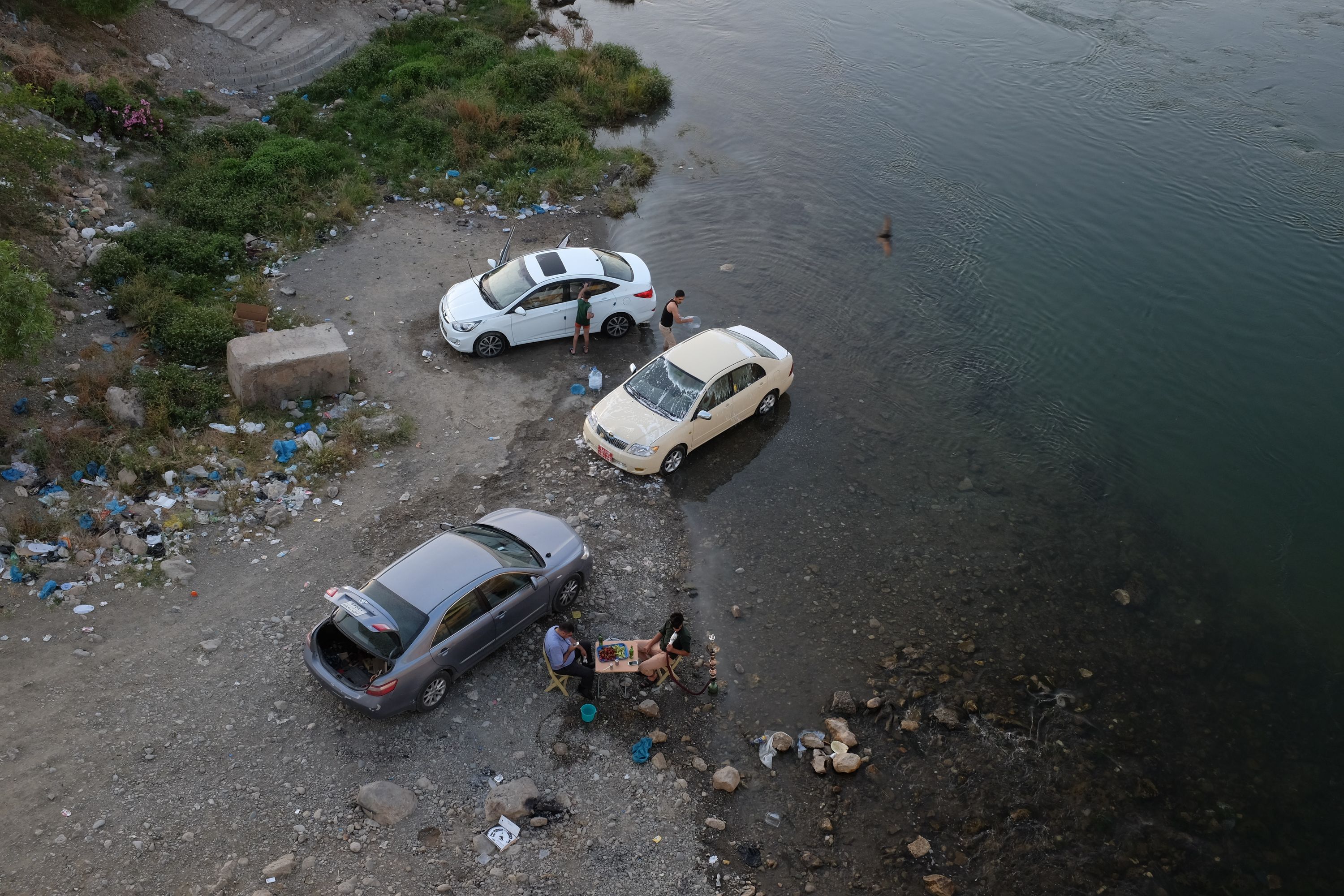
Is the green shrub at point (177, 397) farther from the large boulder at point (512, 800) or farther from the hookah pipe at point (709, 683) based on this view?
the hookah pipe at point (709, 683)

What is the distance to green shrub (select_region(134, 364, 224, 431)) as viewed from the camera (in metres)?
12.9

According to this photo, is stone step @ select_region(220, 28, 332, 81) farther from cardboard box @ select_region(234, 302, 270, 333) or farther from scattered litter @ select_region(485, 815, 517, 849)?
scattered litter @ select_region(485, 815, 517, 849)

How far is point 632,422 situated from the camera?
13.2 m

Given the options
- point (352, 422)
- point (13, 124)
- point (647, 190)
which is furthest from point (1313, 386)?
point (13, 124)

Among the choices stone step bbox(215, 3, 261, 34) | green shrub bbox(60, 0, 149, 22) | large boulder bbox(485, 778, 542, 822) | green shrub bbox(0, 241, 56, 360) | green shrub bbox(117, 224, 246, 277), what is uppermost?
green shrub bbox(60, 0, 149, 22)

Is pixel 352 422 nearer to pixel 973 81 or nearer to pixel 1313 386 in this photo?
pixel 1313 386

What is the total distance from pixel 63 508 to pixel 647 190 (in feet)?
49.3

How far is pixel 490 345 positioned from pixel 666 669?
762cm

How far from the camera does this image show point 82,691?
31.0 feet

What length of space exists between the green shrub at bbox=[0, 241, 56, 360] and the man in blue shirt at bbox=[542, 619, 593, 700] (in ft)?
27.8

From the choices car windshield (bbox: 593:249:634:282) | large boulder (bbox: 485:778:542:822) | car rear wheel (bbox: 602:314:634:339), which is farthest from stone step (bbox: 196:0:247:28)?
large boulder (bbox: 485:778:542:822)

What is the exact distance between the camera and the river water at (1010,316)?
12414mm

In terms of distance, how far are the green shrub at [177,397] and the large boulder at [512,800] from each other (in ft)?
26.1

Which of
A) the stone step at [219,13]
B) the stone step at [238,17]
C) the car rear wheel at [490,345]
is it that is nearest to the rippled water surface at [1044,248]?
the car rear wheel at [490,345]
